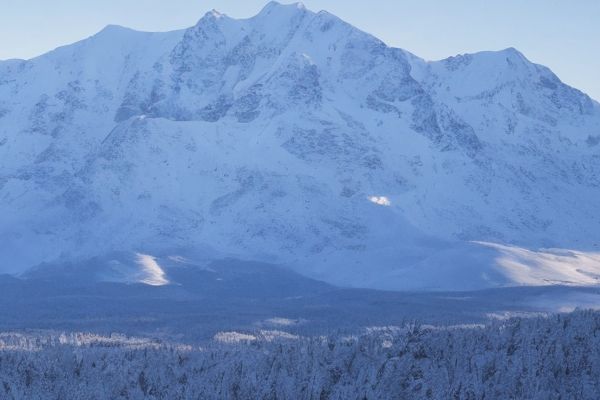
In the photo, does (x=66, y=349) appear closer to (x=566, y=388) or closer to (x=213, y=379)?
(x=213, y=379)

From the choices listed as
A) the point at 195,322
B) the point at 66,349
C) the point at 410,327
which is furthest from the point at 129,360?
the point at 195,322

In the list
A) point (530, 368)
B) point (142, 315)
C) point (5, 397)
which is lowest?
point (142, 315)

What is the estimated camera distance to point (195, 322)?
159 meters

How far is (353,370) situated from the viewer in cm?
1546

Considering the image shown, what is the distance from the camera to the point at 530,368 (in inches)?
581

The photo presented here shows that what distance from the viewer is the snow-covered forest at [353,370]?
13828 millimetres

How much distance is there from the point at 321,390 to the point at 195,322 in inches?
5811

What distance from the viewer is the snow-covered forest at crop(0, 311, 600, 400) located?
1383cm

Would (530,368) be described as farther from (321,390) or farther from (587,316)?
(587,316)

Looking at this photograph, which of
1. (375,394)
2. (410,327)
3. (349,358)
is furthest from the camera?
(410,327)

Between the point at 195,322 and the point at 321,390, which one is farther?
the point at 195,322

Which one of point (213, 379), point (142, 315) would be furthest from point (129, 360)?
point (142, 315)

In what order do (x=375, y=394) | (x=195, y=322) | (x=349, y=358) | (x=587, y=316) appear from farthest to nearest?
(x=195, y=322) → (x=587, y=316) → (x=349, y=358) → (x=375, y=394)

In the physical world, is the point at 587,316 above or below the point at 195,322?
above
